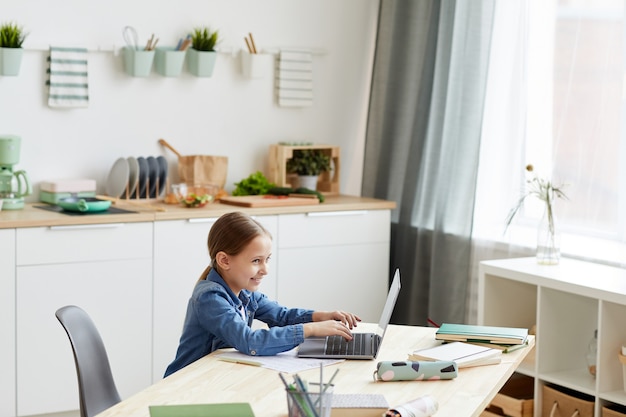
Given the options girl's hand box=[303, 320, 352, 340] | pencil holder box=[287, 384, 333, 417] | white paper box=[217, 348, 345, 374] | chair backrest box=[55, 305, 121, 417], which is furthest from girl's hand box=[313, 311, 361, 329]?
pencil holder box=[287, 384, 333, 417]

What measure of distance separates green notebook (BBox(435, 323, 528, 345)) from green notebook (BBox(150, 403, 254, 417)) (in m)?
0.90

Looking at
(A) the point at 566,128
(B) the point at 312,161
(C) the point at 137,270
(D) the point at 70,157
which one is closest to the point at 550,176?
(A) the point at 566,128

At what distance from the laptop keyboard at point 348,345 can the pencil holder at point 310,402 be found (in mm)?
588

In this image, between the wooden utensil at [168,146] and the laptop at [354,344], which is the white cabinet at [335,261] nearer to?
the wooden utensil at [168,146]

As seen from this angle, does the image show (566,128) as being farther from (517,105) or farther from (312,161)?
(312,161)

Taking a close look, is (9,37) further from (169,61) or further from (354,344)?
(354,344)

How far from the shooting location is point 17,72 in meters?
3.96

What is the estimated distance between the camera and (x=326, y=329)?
252 centimetres

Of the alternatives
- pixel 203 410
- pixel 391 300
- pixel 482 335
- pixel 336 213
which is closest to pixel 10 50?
pixel 336 213

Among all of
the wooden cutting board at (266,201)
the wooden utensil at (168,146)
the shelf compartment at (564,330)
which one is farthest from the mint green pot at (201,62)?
the shelf compartment at (564,330)

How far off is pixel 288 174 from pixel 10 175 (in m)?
1.45

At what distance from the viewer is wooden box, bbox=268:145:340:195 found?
465 centimetres

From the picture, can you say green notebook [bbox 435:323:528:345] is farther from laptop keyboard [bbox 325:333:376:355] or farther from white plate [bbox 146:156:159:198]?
white plate [bbox 146:156:159:198]

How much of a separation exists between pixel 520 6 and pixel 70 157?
7.04 feet
